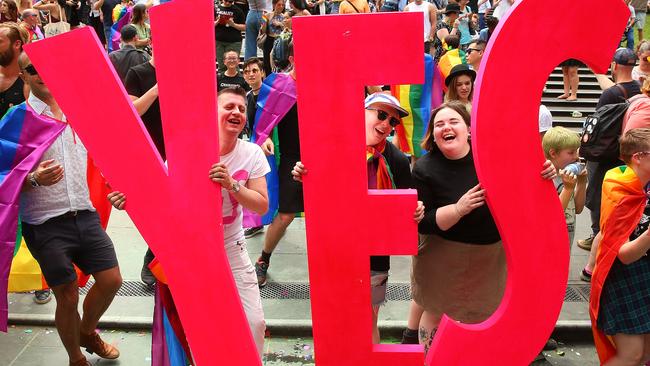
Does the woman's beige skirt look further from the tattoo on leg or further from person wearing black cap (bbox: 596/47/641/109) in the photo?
person wearing black cap (bbox: 596/47/641/109)

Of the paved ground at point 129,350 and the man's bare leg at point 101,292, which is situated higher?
the man's bare leg at point 101,292

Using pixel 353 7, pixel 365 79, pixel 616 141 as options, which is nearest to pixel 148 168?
pixel 365 79

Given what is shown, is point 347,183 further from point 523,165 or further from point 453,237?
point 453,237

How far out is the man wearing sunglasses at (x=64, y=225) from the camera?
369 cm

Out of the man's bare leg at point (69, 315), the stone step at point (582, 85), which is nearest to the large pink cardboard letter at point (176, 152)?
the man's bare leg at point (69, 315)

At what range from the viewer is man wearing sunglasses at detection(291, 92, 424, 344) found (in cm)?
340

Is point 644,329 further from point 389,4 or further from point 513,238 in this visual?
point 389,4

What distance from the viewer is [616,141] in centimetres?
505

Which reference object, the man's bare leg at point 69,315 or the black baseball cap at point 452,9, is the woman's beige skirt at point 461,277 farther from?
the black baseball cap at point 452,9

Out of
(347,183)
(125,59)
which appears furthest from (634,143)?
(125,59)

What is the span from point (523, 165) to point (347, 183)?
27.6 inches

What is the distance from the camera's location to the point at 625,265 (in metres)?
3.49

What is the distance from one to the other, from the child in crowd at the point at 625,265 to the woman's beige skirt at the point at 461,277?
0.54 metres

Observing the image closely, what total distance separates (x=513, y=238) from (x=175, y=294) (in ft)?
4.63
